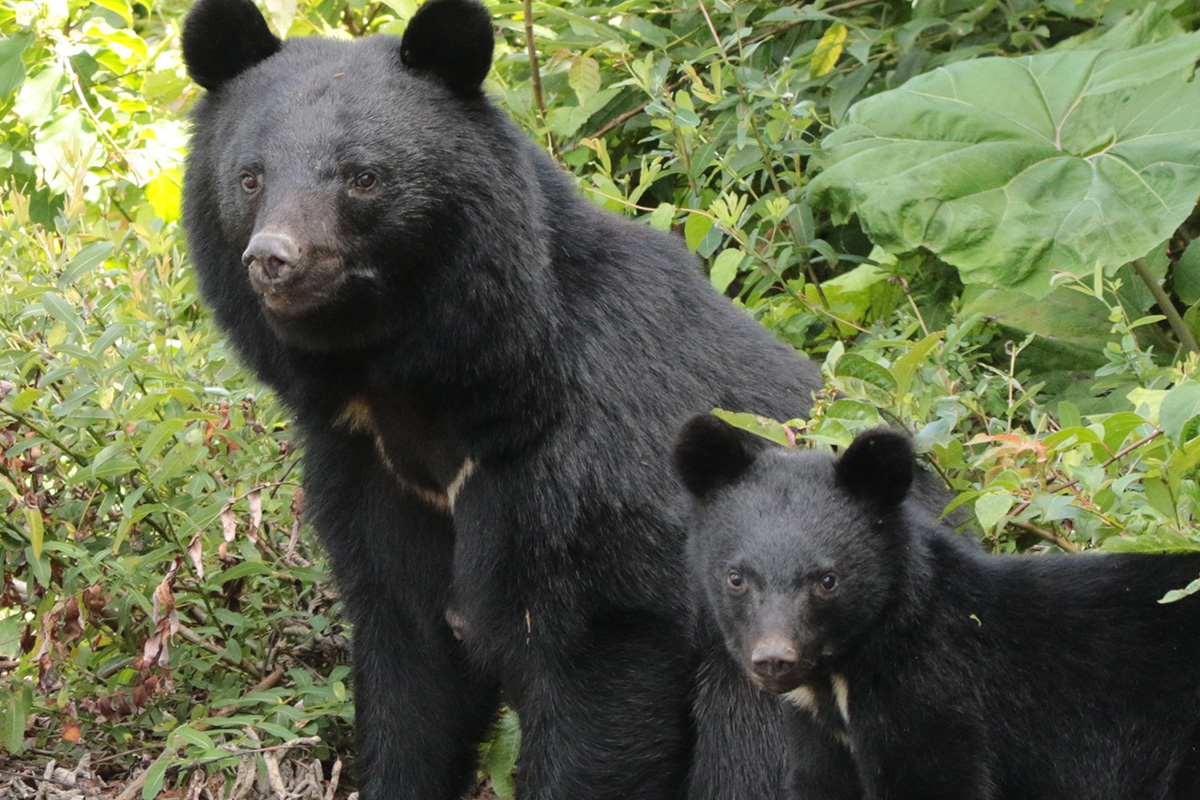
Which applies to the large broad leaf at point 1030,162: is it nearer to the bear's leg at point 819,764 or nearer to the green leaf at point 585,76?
the green leaf at point 585,76

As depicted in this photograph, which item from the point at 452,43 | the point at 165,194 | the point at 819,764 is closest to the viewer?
the point at 819,764

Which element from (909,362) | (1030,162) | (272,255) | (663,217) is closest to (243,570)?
(272,255)

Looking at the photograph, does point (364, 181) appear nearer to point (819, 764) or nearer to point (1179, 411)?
point (819, 764)

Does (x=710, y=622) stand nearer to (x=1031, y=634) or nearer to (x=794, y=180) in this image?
(x=1031, y=634)

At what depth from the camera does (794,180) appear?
19.1 feet

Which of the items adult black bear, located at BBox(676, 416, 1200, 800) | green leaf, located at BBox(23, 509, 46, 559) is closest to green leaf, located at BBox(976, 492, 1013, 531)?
adult black bear, located at BBox(676, 416, 1200, 800)

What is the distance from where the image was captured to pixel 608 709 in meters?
3.98

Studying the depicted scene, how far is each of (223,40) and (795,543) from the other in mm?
2094

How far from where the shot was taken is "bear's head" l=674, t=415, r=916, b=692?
3.29m

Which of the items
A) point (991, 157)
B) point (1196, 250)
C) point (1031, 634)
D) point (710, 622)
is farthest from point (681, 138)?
point (1031, 634)

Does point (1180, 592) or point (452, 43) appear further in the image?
point (452, 43)

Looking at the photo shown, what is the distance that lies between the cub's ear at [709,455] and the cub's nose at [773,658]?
1.58 ft

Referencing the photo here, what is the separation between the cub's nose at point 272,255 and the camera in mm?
3543

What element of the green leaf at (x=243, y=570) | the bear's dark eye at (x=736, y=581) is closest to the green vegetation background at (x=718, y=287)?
the green leaf at (x=243, y=570)
